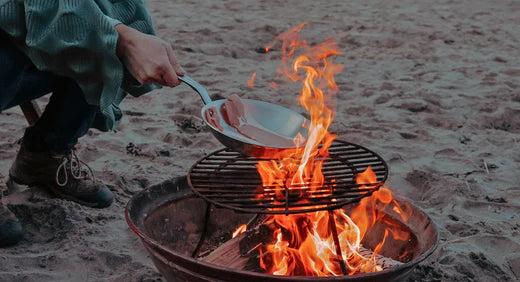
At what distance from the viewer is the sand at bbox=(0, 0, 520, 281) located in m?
2.35

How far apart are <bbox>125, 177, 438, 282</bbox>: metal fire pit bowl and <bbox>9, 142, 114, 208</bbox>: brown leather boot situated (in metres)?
0.56

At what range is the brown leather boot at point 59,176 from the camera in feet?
8.15

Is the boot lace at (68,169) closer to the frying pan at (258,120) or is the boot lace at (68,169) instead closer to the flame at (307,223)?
the frying pan at (258,120)

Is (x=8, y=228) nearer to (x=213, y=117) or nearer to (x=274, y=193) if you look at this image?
(x=213, y=117)

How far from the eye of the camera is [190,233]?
87.2 inches

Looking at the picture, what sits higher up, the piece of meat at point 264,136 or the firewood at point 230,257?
the piece of meat at point 264,136

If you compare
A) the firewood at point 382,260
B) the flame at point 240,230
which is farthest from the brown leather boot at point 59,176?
the firewood at point 382,260

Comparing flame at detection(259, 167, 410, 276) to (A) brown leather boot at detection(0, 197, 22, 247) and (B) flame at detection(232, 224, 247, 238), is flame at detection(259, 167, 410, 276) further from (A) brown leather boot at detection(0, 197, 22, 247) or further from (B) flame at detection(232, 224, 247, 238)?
(A) brown leather boot at detection(0, 197, 22, 247)

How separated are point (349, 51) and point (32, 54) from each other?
3.57 meters

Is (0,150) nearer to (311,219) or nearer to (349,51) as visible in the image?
(311,219)

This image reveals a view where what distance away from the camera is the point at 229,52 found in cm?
500

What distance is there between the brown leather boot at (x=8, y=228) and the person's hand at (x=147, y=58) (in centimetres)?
83

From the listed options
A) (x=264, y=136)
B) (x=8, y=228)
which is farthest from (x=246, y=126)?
(x=8, y=228)

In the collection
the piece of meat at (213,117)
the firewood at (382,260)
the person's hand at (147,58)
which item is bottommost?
the firewood at (382,260)
